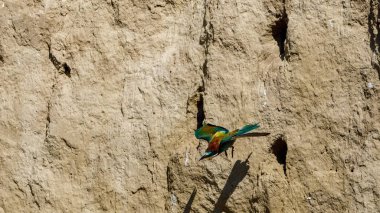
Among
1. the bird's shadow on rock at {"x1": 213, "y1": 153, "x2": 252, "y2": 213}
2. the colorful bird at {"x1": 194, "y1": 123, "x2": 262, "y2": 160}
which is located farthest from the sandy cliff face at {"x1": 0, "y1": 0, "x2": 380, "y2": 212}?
the colorful bird at {"x1": 194, "y1": 123, "x2": 262, "y2": 160}

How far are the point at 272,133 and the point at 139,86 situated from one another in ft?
1.90

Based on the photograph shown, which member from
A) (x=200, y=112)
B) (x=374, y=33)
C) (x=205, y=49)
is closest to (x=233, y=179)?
(x=200, y=112)

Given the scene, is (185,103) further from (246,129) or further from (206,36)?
(246,129)

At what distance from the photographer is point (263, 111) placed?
287 centimetres

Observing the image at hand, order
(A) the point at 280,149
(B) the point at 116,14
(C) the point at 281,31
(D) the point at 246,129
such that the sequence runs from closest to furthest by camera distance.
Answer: (D) the point at 246,129
(A) the point at 280,149
(C) the point at 281,31
(B) the point at 116,14

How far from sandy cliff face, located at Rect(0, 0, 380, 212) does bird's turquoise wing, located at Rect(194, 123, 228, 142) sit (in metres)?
0.13

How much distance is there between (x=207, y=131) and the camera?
2803mm

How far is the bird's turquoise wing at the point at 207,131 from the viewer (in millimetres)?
2781

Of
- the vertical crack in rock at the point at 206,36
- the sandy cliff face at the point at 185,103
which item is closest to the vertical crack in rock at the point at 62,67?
the sandy cliff face at the point at 185,103

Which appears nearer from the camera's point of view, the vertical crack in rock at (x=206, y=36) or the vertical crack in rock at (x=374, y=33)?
the vertical crack in rock at (x=374, y=33)

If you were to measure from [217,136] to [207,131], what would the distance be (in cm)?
5

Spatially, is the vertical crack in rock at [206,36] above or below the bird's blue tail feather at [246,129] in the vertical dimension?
above

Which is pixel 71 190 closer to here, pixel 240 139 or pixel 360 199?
pixel 240 139

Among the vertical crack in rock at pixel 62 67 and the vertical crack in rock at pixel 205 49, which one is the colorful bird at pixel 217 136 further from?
the vertical crack in rock at pixel 62 67
